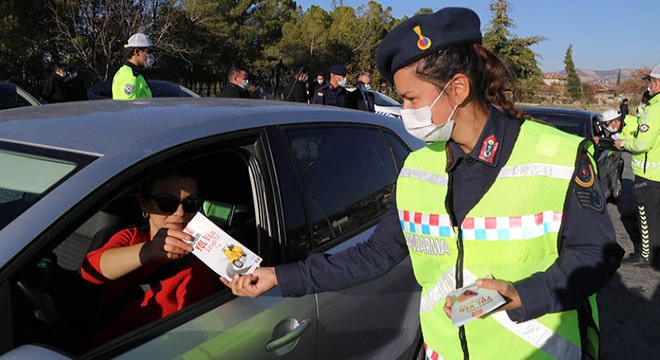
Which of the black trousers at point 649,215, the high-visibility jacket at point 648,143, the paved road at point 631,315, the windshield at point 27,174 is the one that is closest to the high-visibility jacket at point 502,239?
the windshield at point 27,174

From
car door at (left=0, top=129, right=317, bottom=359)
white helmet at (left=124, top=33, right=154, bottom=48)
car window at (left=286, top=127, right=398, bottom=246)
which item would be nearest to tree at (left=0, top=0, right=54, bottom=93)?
white helmet at (left=124, top=33, right=154, bottom=48)

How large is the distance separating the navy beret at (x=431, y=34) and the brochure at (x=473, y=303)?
62cm

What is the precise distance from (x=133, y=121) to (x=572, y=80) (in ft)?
210

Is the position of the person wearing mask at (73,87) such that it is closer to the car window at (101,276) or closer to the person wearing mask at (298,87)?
the person wearing mask at (298,87)

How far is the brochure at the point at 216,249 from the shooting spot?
1.55m

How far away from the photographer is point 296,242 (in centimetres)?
192

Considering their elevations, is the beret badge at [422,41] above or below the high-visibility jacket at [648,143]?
above

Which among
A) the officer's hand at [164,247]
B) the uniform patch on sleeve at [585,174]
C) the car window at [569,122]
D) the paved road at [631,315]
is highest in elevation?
the uniform patch on sleeve at [585,174]

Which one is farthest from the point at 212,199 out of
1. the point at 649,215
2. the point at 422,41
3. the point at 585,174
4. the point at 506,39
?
the point at 506,39

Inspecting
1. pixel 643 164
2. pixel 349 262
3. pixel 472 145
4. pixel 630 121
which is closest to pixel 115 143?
pixel 349 262

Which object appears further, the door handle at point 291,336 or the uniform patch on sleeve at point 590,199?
the door handle at point 291,336

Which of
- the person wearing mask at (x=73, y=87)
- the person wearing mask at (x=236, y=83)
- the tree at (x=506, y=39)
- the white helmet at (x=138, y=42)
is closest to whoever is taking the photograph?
the white helmet at (x=138, y=42)

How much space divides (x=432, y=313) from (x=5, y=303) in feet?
3.61

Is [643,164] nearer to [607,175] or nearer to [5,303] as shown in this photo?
[607,175]
